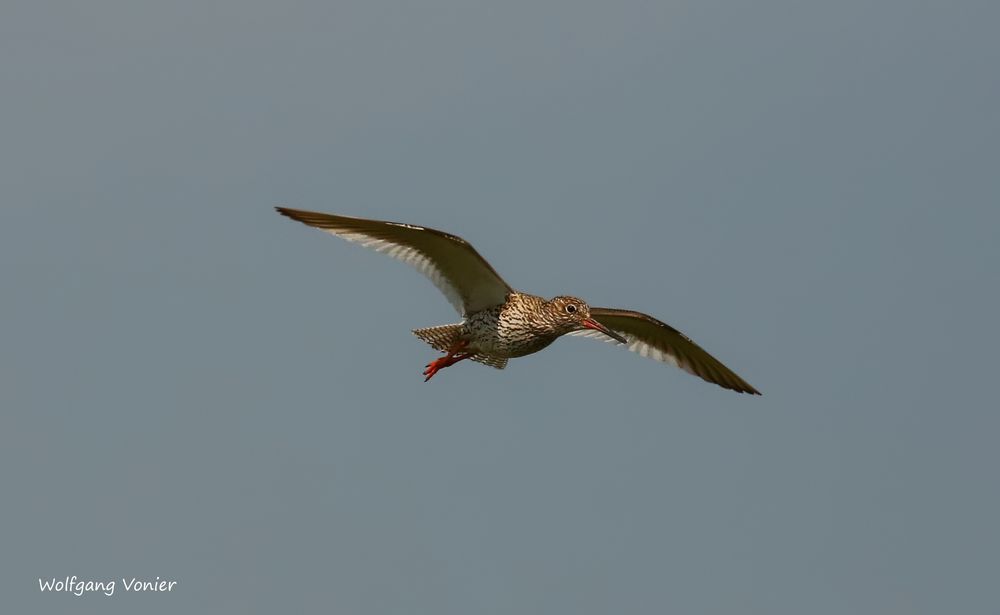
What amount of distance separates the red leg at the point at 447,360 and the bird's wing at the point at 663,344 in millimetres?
2420

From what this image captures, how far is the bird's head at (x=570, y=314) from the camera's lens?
2064 centimetres

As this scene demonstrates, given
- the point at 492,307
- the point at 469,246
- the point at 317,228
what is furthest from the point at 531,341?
the point at 317,228

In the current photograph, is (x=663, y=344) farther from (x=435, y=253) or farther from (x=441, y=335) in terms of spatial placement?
(x=435, y=253)

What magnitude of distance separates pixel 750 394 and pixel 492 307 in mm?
4965

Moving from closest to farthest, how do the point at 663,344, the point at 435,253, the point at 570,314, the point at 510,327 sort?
the point at 435,253 → the point at 510,327 → the point at 570,314 → the point at 663,344

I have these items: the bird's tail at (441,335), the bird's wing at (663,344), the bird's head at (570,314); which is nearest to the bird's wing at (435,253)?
the bird's tail at (441,335)

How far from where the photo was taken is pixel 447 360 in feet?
67.5

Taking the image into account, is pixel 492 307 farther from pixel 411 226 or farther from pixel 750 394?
pixel 750 394

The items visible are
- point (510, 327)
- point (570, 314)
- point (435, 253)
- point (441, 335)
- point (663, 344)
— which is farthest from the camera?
point (663, 344)

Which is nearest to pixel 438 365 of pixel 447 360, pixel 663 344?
pixel 447 360

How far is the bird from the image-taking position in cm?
1920

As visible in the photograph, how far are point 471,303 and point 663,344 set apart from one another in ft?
14.3

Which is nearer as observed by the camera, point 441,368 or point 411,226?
point 411,226

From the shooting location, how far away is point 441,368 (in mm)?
20625
